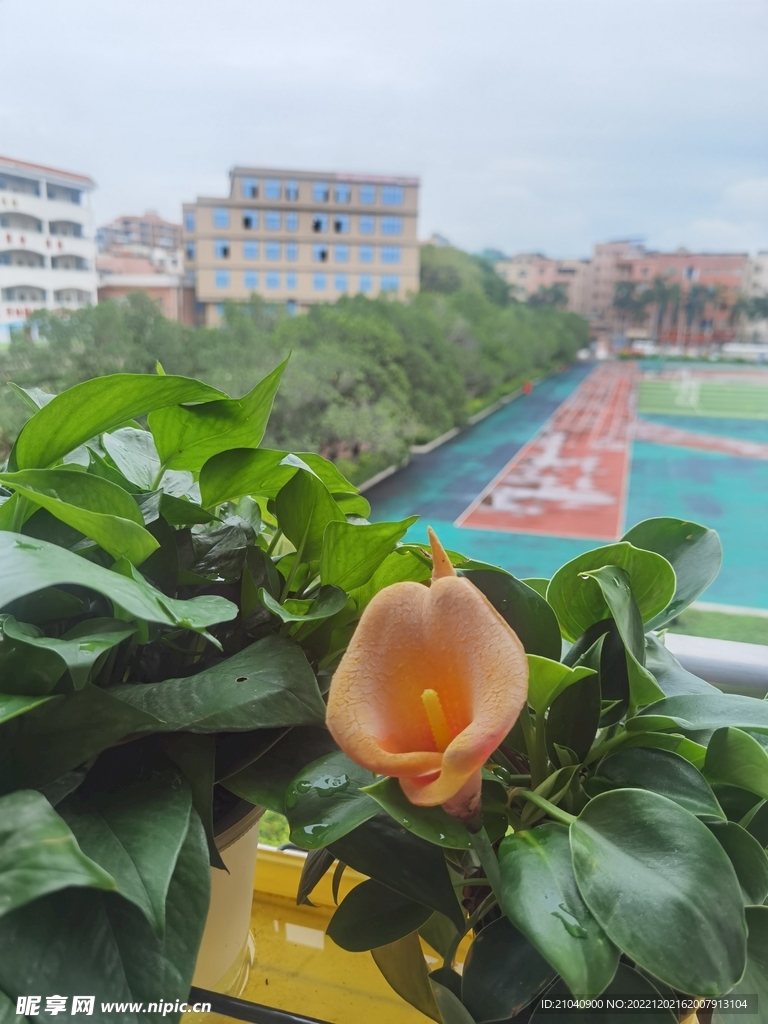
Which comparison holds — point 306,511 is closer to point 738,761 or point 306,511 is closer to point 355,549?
point 355,549

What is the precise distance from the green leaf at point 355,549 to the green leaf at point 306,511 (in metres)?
0.01

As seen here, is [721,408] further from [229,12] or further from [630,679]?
[630,679]

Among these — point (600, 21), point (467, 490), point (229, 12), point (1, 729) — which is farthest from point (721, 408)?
point (1, 729)

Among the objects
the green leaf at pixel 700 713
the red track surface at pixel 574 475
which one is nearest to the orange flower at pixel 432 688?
the green leaf at pixel 700 713

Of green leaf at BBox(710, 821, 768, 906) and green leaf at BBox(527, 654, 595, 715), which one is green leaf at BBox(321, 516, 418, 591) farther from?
green leaf at BBox(710, 821, 768, 906)

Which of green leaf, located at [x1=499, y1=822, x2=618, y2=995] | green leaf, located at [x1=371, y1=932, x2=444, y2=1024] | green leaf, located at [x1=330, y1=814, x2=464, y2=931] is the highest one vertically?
green leaf, located at [x1=499, y1=822, x2=618, y2=995]

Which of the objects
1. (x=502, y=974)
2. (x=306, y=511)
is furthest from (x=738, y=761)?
(x=306, y=511)

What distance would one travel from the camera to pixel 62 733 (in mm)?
333

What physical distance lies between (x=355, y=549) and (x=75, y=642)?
159mm

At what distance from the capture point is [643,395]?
2980 mm

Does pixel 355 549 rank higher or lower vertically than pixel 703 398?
higher

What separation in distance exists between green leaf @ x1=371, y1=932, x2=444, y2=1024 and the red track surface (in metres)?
2.45

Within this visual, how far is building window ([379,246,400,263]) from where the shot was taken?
2.34 meters

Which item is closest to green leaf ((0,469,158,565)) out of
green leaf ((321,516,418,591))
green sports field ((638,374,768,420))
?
green leaf ((321,516,418,591))
